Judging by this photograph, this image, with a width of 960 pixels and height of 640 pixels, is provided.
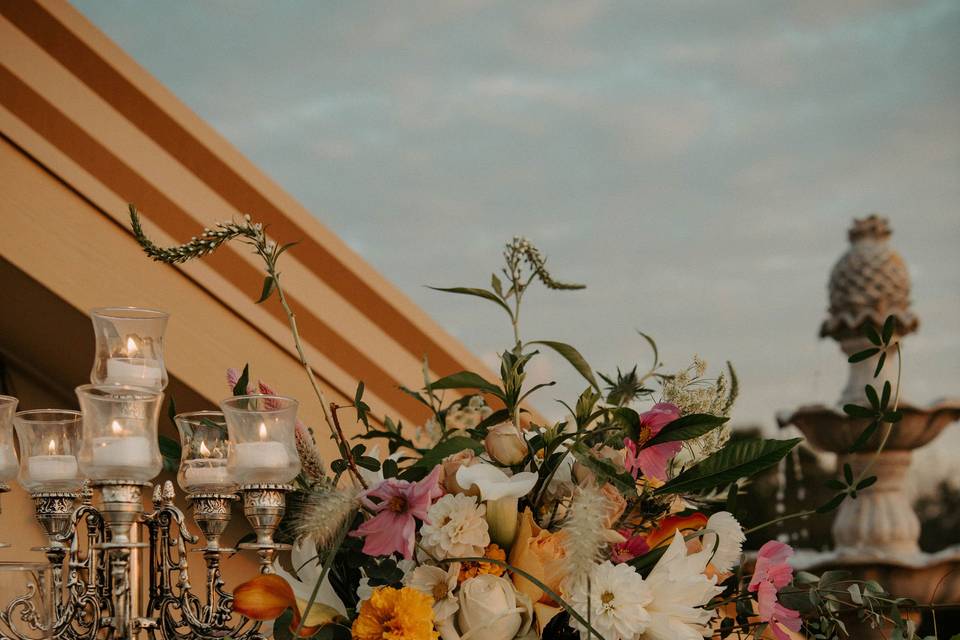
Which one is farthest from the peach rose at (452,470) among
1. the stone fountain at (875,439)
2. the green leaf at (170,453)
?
the stone fountain at (875,439)

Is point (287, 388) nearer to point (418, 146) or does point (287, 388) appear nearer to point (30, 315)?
point (30, 315)

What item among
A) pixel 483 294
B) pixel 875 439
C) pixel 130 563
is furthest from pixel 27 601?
pixel 875 439

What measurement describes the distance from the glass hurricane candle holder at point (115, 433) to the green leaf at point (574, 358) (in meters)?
0.31

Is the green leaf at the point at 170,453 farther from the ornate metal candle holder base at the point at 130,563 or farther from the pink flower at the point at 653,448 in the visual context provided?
the pink flower at the point at 653,448

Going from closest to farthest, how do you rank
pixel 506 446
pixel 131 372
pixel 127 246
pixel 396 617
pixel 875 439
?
pixel 396 617, pixel 506 446, pixel 131 372, pixel 127 246, pixel 875 439

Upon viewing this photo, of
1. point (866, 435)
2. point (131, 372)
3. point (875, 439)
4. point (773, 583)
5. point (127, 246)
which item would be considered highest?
point (127, 246)

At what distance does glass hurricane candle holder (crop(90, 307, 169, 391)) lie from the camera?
2.87 feet

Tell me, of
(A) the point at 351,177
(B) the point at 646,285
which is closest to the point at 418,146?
(A) the point at 351,177

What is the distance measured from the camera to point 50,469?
0.95 metres

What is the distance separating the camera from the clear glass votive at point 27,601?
34.8 inches

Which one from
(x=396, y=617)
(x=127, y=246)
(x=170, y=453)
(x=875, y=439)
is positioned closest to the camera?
(x=396, y=617)

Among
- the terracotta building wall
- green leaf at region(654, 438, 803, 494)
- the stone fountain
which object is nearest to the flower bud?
green leaf at region(654, 438, 803, 494)

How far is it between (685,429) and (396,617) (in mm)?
247

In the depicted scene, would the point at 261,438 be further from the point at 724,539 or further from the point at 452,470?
the point at 724,539
